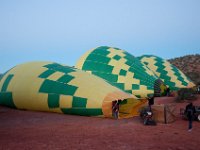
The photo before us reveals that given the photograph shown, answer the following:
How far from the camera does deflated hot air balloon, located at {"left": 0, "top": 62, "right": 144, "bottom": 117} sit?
12508 millimetres

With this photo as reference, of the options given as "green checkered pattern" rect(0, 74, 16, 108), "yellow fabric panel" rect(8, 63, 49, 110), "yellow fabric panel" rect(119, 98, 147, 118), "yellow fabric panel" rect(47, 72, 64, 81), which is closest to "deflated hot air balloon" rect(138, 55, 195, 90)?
"yellow fabric panel" rect(119, 98, 147, 118)

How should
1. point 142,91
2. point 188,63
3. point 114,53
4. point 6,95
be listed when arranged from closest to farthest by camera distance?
point 6,95
point 142,91
point 114,53
point 188,63

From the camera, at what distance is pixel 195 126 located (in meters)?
11.2

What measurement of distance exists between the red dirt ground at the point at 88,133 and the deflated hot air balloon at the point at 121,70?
202 inches

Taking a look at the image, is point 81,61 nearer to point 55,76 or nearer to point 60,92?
point 55,76

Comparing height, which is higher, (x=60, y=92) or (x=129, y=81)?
(x=129, y=81)

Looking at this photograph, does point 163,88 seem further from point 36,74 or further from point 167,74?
point 36,74

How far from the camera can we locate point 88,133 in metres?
9.63

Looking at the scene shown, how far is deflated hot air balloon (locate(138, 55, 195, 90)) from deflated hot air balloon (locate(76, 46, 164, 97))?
3.31m

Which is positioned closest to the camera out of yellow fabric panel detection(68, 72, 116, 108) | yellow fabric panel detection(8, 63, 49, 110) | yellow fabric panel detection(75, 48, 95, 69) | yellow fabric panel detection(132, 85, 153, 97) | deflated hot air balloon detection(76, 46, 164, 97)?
yellow fabric panel detection(68, 72, 116, 108)

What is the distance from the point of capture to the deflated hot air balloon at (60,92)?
41.0 feet

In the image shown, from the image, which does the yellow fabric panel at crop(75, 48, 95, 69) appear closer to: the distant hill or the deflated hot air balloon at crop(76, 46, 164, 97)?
the deflated hot air balloon at crop(76, 46, 164, 97)

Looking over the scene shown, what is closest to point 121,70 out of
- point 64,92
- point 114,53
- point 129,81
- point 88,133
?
point 129,81

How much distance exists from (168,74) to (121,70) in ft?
23.0
